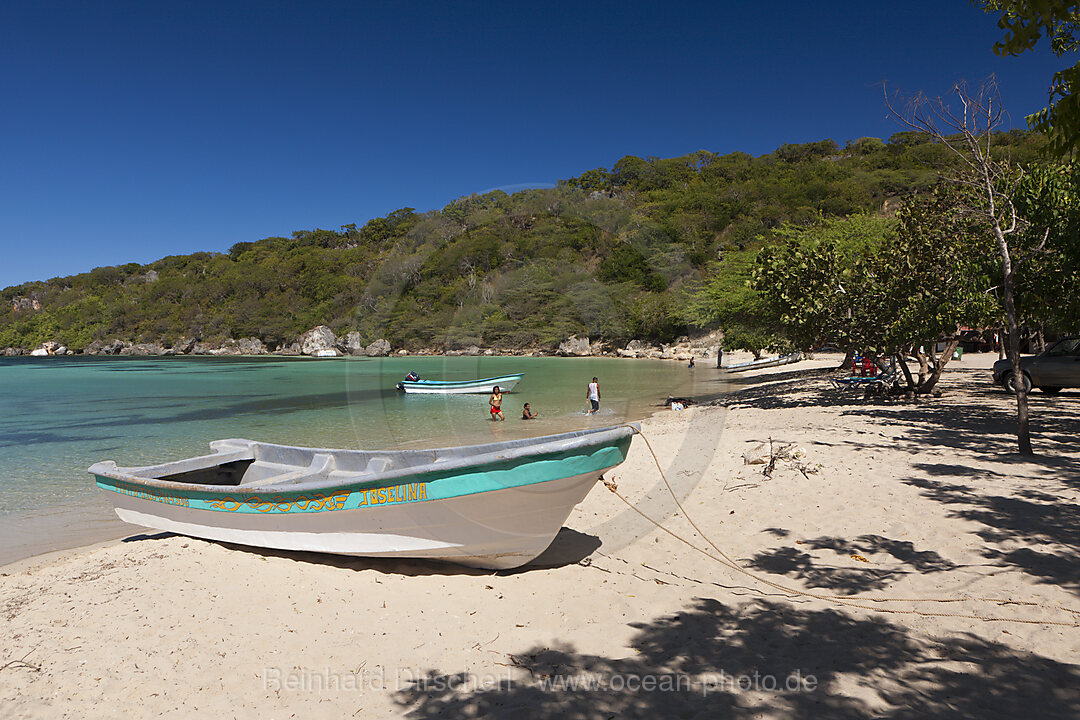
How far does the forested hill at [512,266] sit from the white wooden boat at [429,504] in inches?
523

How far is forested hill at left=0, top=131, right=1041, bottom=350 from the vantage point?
78.6ft

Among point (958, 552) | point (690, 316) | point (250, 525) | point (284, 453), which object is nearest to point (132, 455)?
point (284, 453)

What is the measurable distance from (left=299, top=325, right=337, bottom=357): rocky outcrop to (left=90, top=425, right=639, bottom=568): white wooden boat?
82227 mm

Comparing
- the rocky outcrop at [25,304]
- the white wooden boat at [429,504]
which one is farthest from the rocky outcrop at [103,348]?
the white wooden boat at [429,504]

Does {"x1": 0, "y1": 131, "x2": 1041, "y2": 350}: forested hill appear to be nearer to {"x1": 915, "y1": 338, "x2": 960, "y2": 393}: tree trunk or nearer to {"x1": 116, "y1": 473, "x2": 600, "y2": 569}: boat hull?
{"x1": 915, "y1": 338, "x2": 960, "y2": 393}: tree trunk

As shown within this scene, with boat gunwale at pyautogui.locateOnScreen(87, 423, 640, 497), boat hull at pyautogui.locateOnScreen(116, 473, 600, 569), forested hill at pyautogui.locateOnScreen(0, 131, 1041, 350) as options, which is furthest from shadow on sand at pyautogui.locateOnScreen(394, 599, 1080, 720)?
forested hill at pyautogui.locateOnScreen(0, 131, 1041, 350)

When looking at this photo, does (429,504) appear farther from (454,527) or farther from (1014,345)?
(1014,345)

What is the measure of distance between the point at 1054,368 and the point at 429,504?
53.3ft

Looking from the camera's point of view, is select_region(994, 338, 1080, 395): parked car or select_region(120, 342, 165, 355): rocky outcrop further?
select_region(120, 342, 165, 355): rocky outcrop

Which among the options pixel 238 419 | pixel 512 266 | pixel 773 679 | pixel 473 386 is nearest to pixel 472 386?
pixel 473 386

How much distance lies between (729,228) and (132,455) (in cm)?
5546

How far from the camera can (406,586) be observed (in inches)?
211

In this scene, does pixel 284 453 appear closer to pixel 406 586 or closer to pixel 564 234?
pixel 406 586

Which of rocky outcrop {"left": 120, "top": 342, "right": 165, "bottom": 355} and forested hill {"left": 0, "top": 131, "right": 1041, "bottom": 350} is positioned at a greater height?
forested hill {"left": 0, "top": 131, "right": 1041, "bottom": 350}
